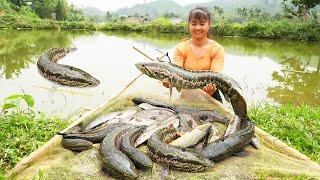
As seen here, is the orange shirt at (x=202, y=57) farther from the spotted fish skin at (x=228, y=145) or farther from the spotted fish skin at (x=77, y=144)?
the spotted fish skin at (x=77, y=144)

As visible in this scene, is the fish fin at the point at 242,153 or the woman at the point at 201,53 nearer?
the fish fin at the point at 242,153

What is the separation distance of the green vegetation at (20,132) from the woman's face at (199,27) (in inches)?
87.2

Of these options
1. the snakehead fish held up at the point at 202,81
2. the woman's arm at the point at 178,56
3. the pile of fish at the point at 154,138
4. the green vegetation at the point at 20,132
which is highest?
the snakehead fish held up at the point at 202,81

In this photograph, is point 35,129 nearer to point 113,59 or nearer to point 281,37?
point 113,59

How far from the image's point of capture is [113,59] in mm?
15836

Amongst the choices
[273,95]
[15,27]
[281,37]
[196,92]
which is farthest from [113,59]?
[15,27]

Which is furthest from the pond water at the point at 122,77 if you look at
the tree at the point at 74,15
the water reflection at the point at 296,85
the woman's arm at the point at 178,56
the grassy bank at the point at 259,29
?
the tree at the point at 74,15

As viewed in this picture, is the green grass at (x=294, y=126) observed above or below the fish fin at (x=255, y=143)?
below

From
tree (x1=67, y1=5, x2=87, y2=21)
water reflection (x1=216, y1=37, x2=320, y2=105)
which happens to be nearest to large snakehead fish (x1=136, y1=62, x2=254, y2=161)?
water reflection (x1=216, y1=37, x2=320, y2=105)

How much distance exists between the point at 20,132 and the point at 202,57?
2.66 meters

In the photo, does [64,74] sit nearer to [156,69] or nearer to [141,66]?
[141,66]

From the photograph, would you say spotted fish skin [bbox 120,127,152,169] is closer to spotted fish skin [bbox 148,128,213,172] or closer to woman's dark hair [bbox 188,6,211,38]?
spotted fish skin [bbox 148,128,213,172]

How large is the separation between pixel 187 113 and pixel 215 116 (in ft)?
1.13

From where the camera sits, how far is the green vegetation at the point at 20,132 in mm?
4227
